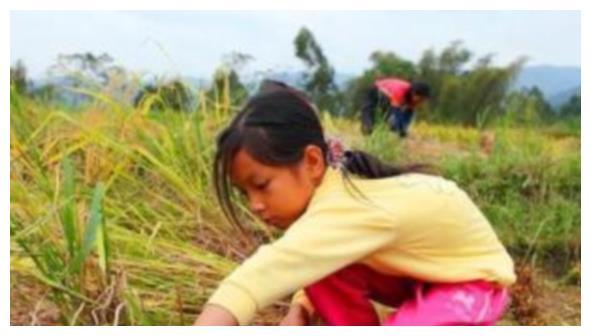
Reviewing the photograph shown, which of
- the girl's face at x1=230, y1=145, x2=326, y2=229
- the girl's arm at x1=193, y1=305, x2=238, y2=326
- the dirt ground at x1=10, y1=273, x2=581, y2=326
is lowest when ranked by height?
the dirt ground at x1=10, y1=273, x2=581, y2=326

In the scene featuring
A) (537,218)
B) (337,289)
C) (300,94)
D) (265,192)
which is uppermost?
(300,94)

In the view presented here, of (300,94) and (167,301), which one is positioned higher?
(300,94)

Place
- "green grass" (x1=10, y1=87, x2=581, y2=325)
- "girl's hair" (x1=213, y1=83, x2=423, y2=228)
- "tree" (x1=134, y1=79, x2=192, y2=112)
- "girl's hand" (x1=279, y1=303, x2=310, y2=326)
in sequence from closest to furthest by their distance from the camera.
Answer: "girl's hair" (x1=213, y1=83, x2=423, y2=228), "girl's hand" (x1=279, y1=303, x2=310, y2=326), "green grass" (x1=10, y1=87, x2=581, y2=325), "tree" (x1=134, y1=79, x2=192, y2=112)

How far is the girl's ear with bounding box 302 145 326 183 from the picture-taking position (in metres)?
1.52

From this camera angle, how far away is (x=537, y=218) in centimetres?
308

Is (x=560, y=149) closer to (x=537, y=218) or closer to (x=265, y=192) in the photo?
(x=537, y=218)

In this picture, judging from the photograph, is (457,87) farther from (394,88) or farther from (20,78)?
(20,78)

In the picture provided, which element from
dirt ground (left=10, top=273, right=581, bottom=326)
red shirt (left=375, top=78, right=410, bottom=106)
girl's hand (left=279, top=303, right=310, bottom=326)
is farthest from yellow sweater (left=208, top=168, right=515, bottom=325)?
red shirt (left=375, top=78, right=410, bottom=106)

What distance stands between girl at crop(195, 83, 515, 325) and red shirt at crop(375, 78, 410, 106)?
3855 mm

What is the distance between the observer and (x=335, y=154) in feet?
5.14

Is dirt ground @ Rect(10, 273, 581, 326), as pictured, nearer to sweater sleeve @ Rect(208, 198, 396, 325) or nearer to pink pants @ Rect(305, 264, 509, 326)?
pink pants @ Rect(305, 264, 509, 326)
